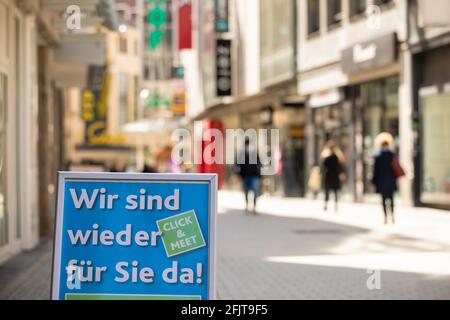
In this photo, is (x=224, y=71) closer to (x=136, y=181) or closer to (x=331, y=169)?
(x=331, y=169)

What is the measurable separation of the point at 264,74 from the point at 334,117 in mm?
6215

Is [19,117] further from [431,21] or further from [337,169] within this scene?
[337,169]

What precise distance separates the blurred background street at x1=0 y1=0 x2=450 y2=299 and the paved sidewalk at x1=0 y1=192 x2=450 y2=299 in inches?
1.2

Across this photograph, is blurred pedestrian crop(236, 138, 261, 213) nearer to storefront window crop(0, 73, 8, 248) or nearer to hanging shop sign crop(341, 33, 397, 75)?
hanging shop sign crop(341, 33, 397, 75)

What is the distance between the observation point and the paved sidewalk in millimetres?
8898

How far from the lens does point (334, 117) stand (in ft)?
93.8

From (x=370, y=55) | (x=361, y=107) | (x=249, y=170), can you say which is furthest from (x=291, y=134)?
(x=249, y=170)

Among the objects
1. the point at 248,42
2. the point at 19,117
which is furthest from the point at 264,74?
the point at 19,117

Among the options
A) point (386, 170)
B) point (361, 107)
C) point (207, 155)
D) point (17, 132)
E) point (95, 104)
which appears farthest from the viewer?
point (95, 104)

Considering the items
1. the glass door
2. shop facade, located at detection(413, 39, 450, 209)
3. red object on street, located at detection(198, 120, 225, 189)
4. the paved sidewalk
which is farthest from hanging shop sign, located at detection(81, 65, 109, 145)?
the glass door

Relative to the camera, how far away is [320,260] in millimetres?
11773

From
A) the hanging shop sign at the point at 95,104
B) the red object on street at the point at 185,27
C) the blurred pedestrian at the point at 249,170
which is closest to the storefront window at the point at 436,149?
the blurred pedestrian at the point at 249,170

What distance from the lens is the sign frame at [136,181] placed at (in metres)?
4.93

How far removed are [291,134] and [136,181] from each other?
91.2ft
